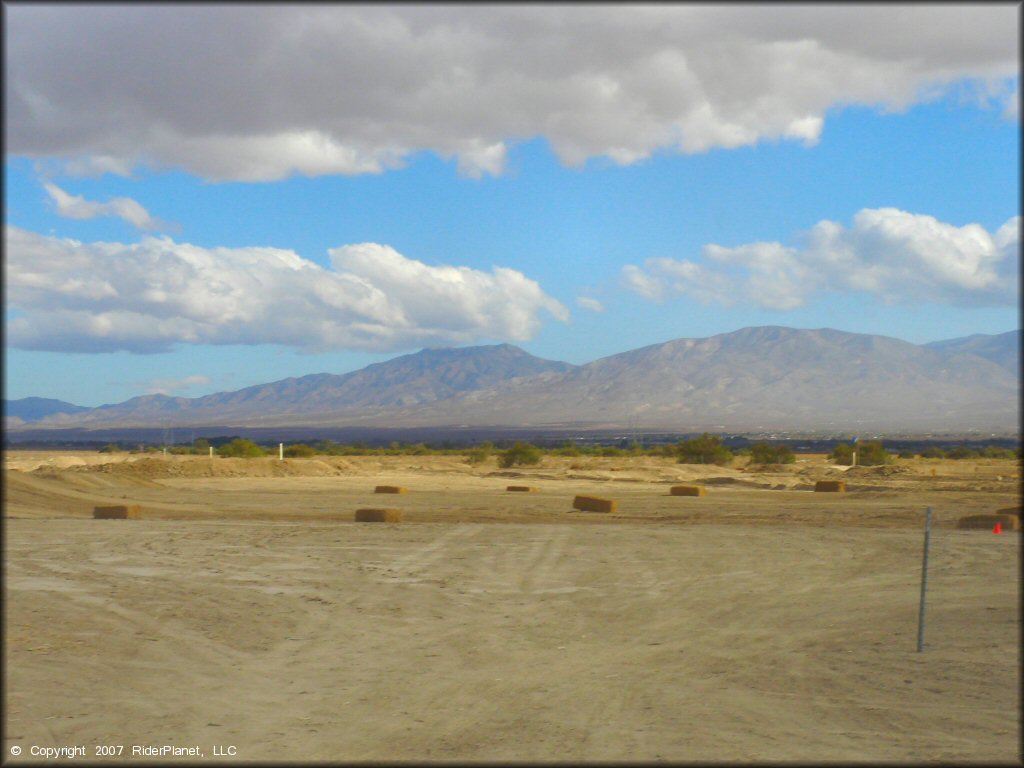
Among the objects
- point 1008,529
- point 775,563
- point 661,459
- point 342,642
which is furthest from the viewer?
point 661,459

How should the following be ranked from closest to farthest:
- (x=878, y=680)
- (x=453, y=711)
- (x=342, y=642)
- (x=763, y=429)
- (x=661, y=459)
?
(x=453, y=711), (x=878, y=680), (x=342, y=642), (x=661, y=459), (x=763, y=429)

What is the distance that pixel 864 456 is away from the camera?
69.7 meters

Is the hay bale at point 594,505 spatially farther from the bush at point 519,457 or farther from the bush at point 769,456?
the bush at point 769,456

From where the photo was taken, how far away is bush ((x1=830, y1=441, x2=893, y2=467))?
66.9 m

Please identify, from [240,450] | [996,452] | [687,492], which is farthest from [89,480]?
[996,452]

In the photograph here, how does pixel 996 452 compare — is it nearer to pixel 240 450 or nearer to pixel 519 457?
pixel 519 457

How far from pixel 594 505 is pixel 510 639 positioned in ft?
65.5

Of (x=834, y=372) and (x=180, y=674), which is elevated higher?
(x=834, y=372)

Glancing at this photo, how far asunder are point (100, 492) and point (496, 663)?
111ft

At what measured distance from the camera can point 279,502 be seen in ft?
126

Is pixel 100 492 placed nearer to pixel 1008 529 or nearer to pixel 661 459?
pixel 1008 529

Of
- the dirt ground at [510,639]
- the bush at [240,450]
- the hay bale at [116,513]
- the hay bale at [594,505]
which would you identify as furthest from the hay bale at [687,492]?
the bush at [240,450]

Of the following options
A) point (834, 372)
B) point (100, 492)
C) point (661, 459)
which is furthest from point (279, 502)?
point (834, 372)

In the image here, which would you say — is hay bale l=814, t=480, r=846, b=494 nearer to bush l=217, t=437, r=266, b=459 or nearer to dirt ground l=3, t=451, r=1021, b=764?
dirt ground l=3, t=451, r=1021, b=764
